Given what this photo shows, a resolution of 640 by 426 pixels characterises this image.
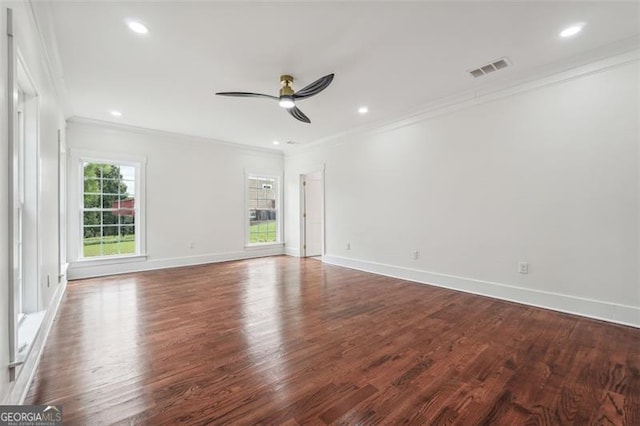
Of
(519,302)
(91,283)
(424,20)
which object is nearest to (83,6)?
(424,20)

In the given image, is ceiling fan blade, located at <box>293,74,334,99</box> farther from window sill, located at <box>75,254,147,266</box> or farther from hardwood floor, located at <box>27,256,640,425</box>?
window sill, located at <box>75,254,147,266</box>

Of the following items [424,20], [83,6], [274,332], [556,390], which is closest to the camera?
[556,390]

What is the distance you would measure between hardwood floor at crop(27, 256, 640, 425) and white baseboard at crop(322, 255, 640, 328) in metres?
0.16

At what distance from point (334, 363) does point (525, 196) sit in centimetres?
306

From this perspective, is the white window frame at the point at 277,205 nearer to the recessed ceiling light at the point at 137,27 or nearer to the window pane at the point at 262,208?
the window pane at the point at 262,208

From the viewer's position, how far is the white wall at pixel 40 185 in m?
1.48

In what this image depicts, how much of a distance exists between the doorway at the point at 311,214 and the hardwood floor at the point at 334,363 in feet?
11.5

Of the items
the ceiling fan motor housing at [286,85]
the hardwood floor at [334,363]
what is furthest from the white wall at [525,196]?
the ceiling fan motor housing at [286,85]

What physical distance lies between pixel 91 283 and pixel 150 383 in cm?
366

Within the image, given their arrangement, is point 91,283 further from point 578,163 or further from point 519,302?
point 578,163

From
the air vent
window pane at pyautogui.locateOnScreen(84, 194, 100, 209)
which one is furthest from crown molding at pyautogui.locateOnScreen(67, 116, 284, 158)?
the air vent

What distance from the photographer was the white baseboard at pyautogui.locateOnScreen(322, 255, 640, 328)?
2.81 m

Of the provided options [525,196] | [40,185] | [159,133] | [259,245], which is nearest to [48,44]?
[40,185]

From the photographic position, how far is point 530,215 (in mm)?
3389
